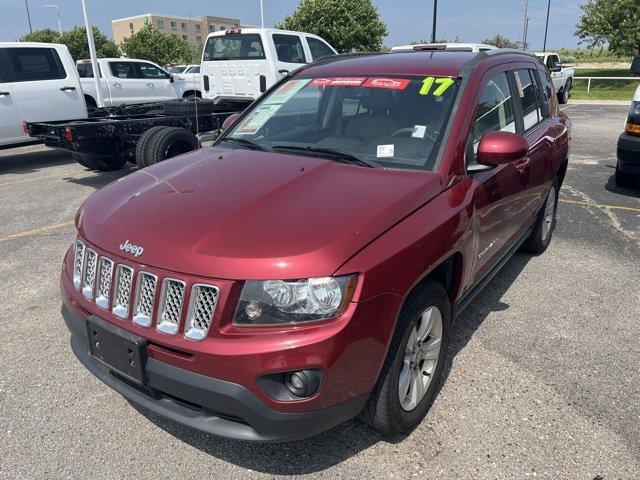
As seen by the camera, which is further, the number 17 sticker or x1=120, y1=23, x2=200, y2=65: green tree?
x1=120, y1=23, x2=200, y2=65: green tree

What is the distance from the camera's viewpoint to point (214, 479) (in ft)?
8.02

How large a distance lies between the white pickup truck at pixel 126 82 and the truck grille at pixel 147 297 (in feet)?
43.0

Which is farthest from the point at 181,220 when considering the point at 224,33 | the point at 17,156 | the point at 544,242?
the point at 17,156

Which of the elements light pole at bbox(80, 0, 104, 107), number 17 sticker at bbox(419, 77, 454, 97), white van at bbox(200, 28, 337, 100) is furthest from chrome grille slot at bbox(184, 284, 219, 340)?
light pole at bbox(80, 0, 104, 107)

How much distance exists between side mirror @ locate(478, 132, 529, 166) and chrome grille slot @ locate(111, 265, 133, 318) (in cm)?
195

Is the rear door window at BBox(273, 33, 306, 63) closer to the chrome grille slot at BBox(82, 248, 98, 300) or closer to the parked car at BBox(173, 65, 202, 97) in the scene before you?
the parked car at BBox(173, 65, 202, 97)

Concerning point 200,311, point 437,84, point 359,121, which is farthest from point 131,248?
point 437,84

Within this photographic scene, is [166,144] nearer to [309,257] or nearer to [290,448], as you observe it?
[290,448]

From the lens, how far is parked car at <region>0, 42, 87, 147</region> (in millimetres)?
9469

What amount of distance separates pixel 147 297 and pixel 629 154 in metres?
6.55

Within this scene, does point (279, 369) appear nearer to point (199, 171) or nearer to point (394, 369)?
point (394, 369)

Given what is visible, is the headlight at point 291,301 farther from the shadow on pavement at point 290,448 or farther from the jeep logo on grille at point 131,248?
the shadow on pavement at point 290,448

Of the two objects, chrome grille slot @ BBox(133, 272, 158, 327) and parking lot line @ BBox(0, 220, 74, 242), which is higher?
chrome grille slot @ BBox(133, 272, 158, 327)

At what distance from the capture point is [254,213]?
7.99 feet
